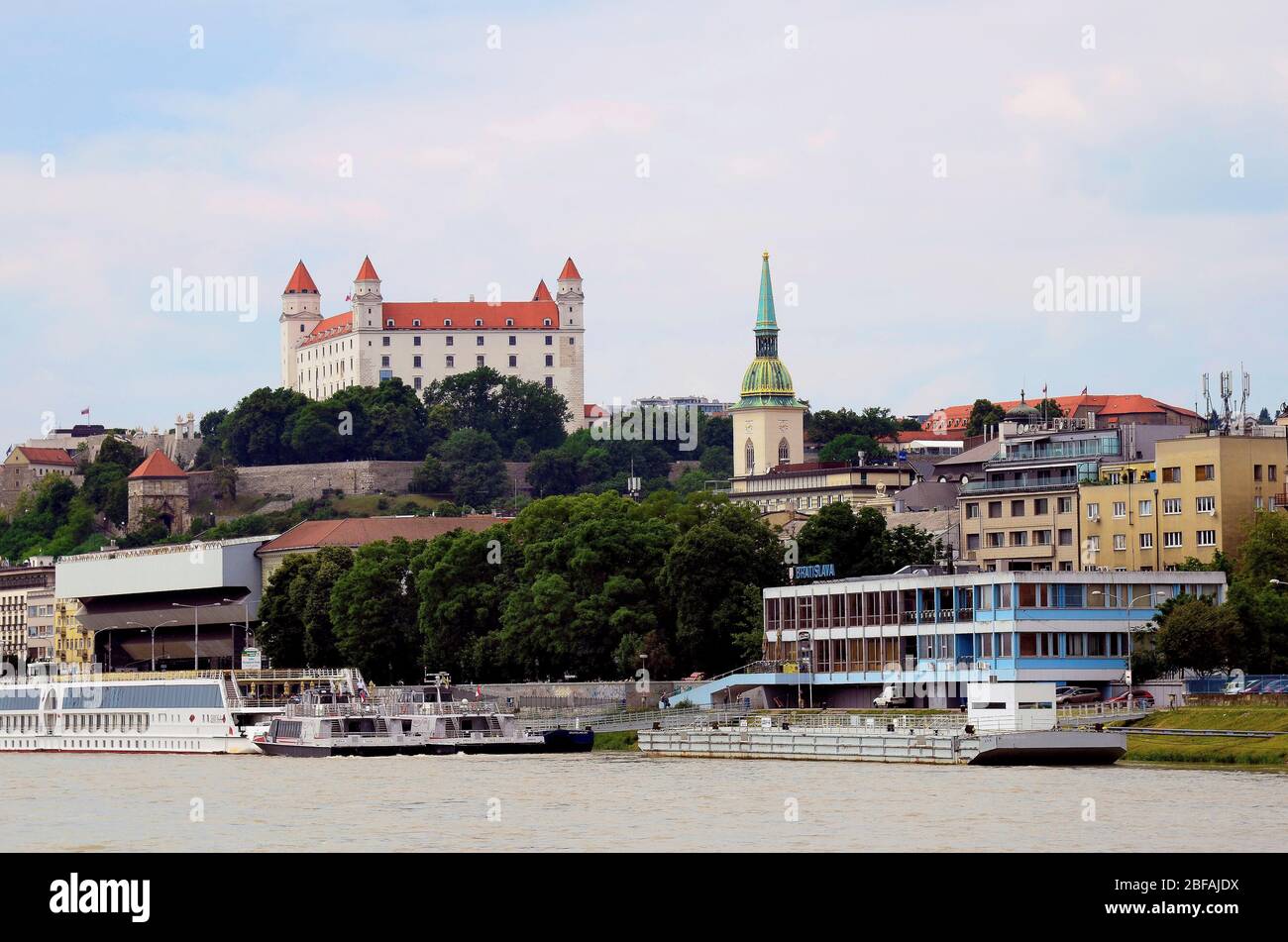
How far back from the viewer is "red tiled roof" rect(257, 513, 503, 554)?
168500 millimetres

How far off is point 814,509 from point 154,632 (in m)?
52.1

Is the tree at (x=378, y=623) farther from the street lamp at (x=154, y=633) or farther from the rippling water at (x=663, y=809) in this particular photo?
the rippling water at (x=663, y=809)

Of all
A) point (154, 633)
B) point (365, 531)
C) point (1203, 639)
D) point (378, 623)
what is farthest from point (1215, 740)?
point (154, 633)

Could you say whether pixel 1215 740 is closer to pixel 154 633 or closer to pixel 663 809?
pixel 663 809

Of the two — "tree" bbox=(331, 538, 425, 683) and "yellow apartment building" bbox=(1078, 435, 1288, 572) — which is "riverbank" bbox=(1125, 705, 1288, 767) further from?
"tree" bbox=(331, 538, 425, 683)

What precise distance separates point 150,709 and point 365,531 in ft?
Result: 207

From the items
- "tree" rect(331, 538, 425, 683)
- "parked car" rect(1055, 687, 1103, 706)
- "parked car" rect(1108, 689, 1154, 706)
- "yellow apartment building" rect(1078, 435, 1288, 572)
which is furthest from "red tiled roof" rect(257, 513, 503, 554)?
"parked car" rect(1108, 689, 1154, 706)

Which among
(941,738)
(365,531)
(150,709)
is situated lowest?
(150,709)

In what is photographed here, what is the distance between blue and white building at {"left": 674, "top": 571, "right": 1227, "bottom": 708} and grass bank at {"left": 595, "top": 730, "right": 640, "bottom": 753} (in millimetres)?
5091

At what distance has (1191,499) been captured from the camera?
354 ft

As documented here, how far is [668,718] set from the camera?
317ft

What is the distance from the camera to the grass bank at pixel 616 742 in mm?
94312
